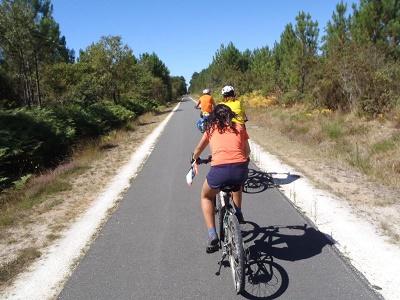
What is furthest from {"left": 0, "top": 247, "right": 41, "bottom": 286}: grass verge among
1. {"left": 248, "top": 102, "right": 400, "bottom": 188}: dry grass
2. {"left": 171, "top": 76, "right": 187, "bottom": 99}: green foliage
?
{"left": 171, "top": 76, "right": 187, "bottom": 99}: green foliage

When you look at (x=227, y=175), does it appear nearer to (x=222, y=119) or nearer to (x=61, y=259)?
(x=222, y=119)

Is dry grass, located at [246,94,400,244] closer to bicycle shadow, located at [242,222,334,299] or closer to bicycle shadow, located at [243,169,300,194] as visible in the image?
bicycle shadow, located at [243,169,300,194]

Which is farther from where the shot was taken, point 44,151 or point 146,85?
point 146,85

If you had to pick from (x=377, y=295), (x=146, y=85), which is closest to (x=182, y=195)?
(x=377, y=295)

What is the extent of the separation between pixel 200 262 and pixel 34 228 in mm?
3419

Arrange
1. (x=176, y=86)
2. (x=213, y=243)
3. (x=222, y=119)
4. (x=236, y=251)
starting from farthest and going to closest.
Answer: (x=176, y=86) → (x=213, y=243) → (x=222, y=119) → (x=236, y=251)

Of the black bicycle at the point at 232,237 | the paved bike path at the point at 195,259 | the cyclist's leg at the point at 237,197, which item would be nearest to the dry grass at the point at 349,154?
the paved bike path at the point at 195,259

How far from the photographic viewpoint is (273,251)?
19.3 feet

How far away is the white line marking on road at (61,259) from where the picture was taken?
17.1 feet

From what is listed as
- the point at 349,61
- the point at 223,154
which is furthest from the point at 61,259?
the point at 349,61

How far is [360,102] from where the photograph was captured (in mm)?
18969

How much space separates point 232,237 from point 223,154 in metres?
0.92

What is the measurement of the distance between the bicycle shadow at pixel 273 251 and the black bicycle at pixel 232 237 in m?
0.21

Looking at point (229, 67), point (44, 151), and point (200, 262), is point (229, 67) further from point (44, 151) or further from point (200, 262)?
point (200, 262)
